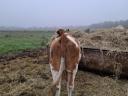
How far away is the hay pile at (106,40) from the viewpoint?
27.9 feet

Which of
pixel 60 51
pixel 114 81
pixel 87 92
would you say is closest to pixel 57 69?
pixel 60 51

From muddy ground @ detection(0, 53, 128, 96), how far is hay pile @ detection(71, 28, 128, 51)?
34.2 inches

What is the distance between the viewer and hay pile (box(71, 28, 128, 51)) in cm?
850

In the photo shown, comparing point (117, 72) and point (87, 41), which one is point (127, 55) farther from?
point (87, 41)

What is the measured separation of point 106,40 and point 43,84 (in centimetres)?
258

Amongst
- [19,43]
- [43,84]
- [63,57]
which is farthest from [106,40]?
[19,43]

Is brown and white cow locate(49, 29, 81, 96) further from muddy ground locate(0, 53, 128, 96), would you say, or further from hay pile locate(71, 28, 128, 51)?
hay pile locate(71, 28, 128, 51)

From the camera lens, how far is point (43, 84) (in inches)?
301

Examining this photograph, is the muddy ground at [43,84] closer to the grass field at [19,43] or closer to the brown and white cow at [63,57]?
the brown and white cow at [63,57]

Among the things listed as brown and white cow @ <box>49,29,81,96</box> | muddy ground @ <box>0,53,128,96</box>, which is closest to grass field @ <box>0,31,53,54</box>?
muddy ground @ <box>0,53,128,96</box>

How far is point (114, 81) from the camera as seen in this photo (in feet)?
25.6

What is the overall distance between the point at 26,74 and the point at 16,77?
0.42 meters

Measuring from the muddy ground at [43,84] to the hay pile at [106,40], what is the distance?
870mm

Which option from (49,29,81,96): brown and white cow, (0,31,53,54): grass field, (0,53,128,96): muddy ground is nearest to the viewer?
(49,29,81,96): brown and white cow
